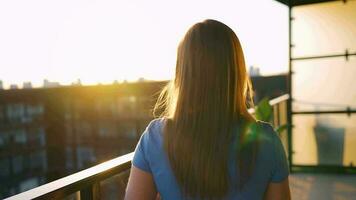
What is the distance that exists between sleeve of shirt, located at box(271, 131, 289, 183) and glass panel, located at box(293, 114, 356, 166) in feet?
13.0

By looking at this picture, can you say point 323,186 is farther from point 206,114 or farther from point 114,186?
point 206,114

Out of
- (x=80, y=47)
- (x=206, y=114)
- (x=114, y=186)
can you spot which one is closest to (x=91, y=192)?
(x=114, y=186)

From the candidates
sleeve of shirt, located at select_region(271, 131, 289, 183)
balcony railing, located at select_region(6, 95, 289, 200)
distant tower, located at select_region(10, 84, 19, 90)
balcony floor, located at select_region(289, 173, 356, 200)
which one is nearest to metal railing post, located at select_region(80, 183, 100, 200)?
balcony railing, located at select_region(6, 95, 289, 200)

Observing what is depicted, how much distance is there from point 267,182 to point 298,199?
10.2 ft

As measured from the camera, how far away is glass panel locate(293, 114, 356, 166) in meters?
4.48

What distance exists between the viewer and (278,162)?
82 cm

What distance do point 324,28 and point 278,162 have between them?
4058mm

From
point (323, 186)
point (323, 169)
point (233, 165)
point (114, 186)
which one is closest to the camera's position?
point (233, 165)

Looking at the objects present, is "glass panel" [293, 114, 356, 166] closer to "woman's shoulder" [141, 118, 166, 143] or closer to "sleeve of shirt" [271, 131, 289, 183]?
"sleeve of shirt" [271, 131, 289, 183]

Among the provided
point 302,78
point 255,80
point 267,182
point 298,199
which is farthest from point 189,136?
point 255,80

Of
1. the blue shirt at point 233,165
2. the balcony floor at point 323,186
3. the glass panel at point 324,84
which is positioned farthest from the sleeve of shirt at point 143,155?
the glass panel at point 324,84

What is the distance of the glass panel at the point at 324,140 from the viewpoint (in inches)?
177

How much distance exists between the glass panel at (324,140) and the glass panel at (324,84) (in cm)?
15

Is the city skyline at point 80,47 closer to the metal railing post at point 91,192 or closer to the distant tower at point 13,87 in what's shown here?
the distant tower at point 13,87
